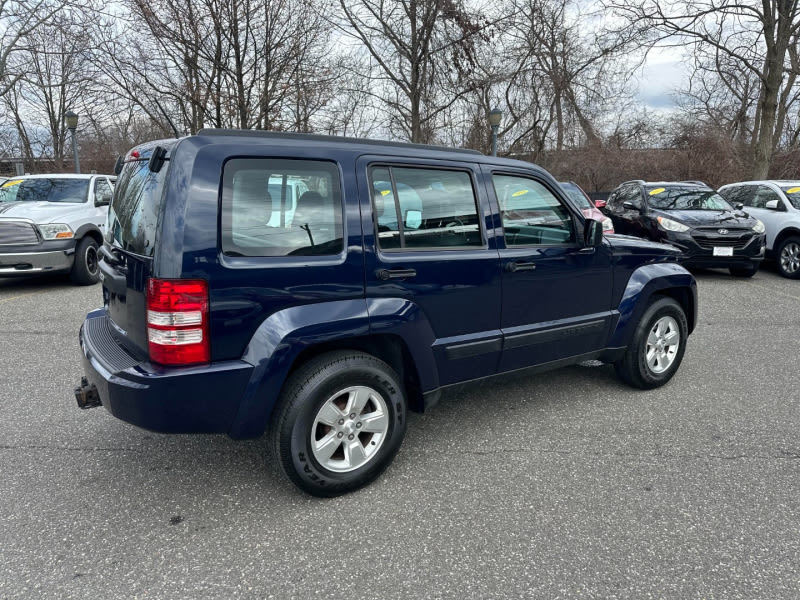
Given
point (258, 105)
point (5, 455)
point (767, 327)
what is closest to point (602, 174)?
point (258, 105)

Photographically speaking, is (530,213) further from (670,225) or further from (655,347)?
(670,225)

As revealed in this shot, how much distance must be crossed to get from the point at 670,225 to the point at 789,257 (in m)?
2.38

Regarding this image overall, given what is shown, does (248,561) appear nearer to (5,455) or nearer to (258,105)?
(5,455)

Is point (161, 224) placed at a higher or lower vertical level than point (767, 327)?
higher

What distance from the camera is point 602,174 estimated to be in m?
23.9

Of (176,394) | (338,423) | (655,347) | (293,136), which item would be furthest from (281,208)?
(655,347)

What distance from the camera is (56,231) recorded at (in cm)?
816

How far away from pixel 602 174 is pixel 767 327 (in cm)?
1895

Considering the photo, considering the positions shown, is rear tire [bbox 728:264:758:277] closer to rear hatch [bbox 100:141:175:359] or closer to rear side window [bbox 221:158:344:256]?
rear side window [bbox 221:158:344:256]

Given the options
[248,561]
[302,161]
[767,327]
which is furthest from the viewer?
[767,327]

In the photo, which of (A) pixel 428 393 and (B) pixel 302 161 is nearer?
(B) pixel 302 161

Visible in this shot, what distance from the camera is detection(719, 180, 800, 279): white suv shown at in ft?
32.3

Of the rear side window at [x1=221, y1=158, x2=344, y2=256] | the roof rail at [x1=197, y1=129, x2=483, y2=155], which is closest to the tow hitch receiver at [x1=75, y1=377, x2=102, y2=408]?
the rear side window at [x1=221, y1=158, x2=344, y2=256]

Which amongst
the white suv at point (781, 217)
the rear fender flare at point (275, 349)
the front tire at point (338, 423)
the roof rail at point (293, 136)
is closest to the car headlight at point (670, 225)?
the white suv at point (781, 217)
